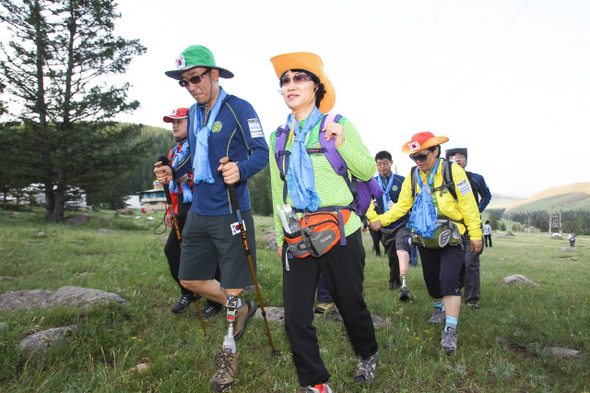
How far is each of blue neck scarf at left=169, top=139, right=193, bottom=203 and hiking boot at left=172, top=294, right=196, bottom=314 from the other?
1519 mm

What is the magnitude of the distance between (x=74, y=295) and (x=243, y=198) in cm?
294

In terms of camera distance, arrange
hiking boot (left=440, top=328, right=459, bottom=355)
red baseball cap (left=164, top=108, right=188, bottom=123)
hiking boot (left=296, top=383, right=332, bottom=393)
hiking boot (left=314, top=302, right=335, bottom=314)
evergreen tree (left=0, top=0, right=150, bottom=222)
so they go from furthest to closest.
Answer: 1. evergreen tree (left=0, top=0, right=150, bottom=222)
2. hiking boot (left=314, top=302, right=335, bottom=314)
3. red baseball cap (left=164, top=108, right=188, bottom=123)
4. hiking boot (left=440, top=328, right=459, bottom=355)
5. hiking boot (left=296, top=383, right=332, bottom=393)

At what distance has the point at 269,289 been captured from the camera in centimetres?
666

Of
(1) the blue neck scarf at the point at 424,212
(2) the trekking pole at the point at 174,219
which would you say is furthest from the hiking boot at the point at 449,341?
(2) the trekking pole at the point at 174,219

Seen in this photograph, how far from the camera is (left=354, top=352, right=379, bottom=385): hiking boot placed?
3367 millimetres

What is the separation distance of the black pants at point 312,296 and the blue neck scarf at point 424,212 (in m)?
1.78

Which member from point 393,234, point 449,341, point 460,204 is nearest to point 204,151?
point 460,204

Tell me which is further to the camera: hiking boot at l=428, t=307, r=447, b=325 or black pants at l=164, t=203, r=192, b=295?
black pants at l=164, t=203, r=192, b=295

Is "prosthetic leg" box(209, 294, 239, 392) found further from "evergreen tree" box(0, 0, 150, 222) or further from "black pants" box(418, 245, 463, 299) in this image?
"evergreen tree" box(0, 0, 150, 222)

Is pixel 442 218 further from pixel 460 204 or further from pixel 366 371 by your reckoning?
pixel 366 371

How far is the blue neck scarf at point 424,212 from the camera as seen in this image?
15.0ft

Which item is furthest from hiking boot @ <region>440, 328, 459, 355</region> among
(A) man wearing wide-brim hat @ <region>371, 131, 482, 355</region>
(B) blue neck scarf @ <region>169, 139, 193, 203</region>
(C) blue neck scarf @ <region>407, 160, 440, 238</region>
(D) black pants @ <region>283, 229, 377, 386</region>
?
(B) blue neck scarf @ <region>169, 139, 193, 203</region>

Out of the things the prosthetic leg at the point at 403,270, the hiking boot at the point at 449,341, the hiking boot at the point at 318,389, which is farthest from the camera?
the prosthetic leg at the point at 403,270

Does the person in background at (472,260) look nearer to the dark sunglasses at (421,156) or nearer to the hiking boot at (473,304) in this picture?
the hiking boot at (473,304)
